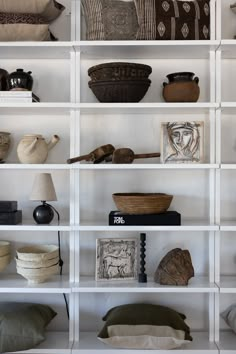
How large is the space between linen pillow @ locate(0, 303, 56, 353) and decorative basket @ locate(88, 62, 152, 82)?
3.83 feet

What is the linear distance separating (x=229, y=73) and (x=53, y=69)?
36.7 inches

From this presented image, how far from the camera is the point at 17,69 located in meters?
2.14

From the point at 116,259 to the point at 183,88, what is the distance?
90 cm

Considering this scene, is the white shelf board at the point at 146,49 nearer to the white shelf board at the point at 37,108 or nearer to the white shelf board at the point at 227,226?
the white shelf board at the point at 37,108

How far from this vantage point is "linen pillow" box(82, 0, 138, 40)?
2.04 m

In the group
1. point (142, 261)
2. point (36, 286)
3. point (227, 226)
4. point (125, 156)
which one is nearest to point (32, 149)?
point (125, 156)

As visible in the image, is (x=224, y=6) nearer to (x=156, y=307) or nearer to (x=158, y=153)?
(x=158, y=153)

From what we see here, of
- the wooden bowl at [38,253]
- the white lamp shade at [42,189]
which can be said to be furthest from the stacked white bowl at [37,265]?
the white lamp shade at [42,189]

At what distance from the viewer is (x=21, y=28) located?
80.0 inches

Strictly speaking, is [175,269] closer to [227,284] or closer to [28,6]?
[227,284]

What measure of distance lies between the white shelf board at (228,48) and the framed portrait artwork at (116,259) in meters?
1.04

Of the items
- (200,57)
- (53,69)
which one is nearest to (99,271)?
(53,69)

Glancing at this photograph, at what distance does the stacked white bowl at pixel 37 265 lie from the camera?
2014 mm

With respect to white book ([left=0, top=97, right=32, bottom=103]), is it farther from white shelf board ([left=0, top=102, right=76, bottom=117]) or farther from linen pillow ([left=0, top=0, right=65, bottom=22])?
linen pillow ([left=0, top=0, right=65, bottom=22])
